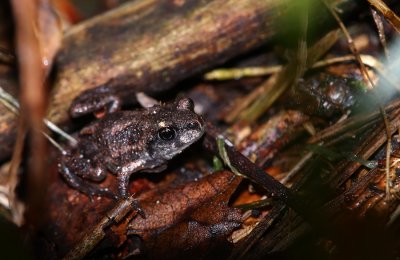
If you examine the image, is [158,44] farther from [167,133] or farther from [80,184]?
[80,184]

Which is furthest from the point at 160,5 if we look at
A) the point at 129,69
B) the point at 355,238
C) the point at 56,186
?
the point at 355,238

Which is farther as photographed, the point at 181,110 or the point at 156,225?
the point at 181,110

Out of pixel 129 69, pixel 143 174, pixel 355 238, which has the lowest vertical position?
pixel 355 238

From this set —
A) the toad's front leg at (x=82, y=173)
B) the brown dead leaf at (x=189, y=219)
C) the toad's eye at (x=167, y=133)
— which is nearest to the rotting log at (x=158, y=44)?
the toad's front leg at (x=82, y=173)

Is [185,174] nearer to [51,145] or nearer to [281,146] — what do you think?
[281,146]

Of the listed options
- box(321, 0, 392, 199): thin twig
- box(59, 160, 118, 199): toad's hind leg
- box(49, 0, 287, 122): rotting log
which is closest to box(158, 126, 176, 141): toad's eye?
box(49, 0, 287, 122): rotting log

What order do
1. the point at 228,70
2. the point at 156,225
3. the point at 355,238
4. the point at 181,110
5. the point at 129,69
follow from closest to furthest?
the point at 355,238
the point at 156,225
the point at 181,110
the point at 129,69
the point at 228,70

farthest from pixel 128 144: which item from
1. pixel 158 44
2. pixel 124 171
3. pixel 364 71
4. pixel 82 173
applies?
pixel 364 71
